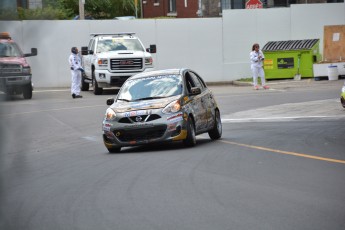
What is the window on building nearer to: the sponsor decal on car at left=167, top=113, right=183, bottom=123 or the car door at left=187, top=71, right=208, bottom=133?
the car door at left=187, top=71, right=208, bottom=133

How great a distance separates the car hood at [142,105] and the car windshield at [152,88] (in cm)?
25

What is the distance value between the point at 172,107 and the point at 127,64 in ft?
51.6

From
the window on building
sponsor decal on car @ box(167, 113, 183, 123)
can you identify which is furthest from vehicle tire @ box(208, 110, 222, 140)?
the window on building

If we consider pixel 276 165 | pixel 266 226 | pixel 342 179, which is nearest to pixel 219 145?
pixel 276 165

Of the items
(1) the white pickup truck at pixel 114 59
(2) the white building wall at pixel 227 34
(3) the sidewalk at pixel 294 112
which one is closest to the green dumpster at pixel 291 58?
(2) the white building wall at pixel 227 34

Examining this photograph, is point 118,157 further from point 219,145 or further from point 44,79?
point 44,79

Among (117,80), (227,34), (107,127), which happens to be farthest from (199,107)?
(227,34)

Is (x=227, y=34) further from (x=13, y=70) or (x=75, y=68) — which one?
(x=13, y=70)

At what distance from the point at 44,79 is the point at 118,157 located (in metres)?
11.3

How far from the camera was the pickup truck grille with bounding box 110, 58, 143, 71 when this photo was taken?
98.7 ft

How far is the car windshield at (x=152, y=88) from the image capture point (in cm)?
1539

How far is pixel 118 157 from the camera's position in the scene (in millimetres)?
14203

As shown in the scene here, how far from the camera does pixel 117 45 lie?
3108 centimetres

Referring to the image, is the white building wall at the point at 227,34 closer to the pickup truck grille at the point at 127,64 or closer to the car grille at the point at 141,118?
the pickup truck grille at the point at 127,64
